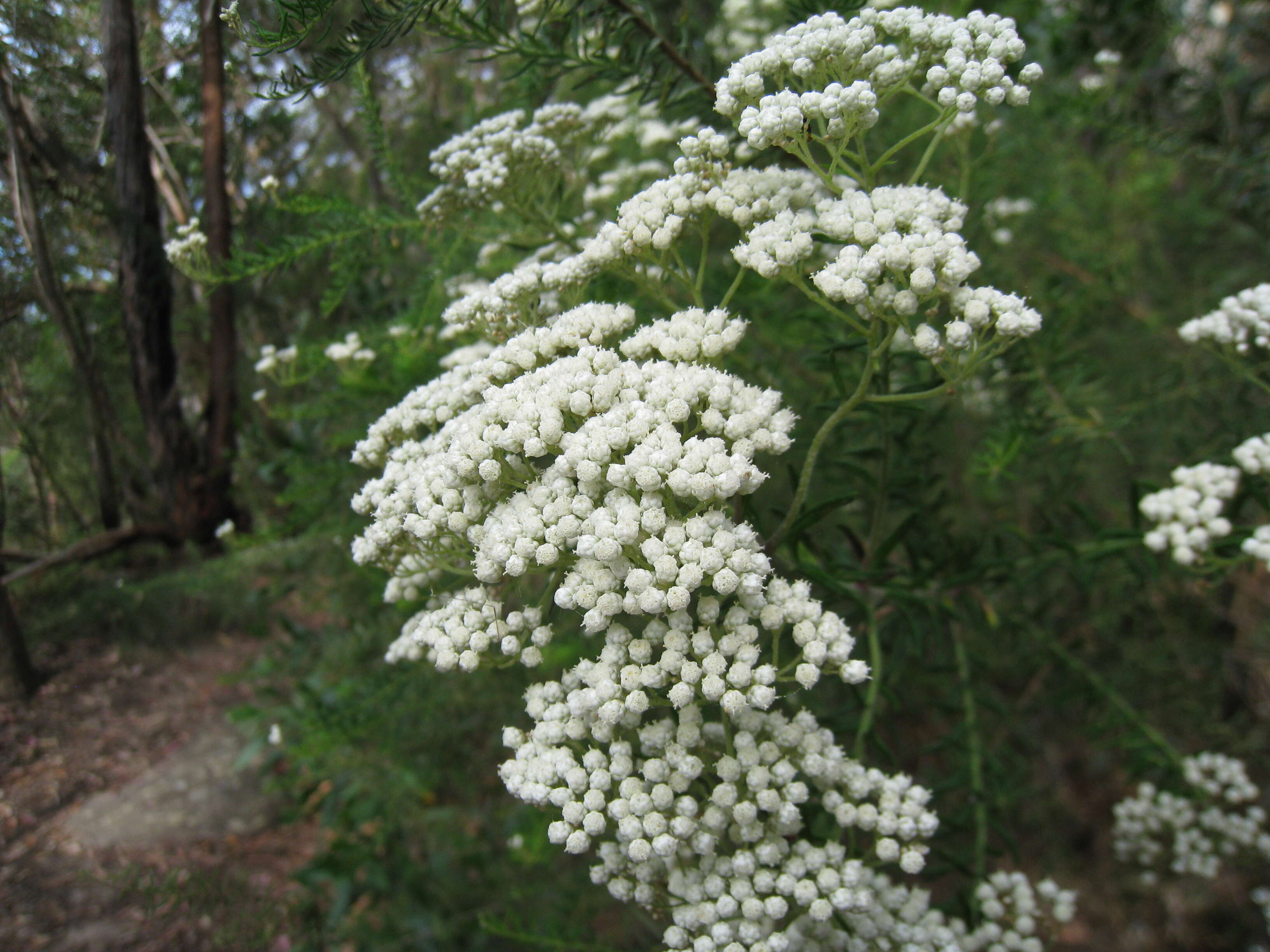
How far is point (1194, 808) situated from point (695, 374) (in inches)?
95.8

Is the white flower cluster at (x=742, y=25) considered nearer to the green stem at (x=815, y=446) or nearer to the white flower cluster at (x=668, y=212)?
the white flower cluster at (x=668, y=212)

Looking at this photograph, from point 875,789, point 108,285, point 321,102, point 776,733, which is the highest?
point 321,102

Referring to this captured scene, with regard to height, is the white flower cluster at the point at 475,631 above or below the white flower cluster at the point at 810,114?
below

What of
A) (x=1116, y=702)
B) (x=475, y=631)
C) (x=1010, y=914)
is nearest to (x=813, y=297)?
(x=475, y=631)

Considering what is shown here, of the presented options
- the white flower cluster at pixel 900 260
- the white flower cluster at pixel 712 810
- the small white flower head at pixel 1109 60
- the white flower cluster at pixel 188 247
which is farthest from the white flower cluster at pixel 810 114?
the small white flower head at pixel 1109 60

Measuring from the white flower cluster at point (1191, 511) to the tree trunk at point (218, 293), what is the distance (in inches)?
102

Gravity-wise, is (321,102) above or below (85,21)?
above

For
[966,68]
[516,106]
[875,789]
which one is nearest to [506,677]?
[875,789]

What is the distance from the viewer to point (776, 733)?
3.94 ft

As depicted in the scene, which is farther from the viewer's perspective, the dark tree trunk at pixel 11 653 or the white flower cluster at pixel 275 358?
the white flower cluster at pixel 275 358

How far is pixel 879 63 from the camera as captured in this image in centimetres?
126

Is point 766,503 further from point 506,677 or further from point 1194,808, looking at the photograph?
point 1194,808

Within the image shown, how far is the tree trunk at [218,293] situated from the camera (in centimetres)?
243

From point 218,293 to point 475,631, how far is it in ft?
7.06
